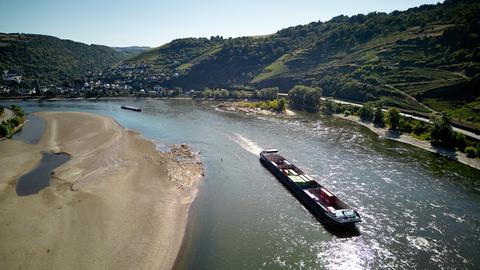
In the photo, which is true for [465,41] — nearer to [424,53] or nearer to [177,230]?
[424,53]

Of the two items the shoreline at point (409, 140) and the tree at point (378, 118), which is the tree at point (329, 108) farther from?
the tree at point (378, 118)

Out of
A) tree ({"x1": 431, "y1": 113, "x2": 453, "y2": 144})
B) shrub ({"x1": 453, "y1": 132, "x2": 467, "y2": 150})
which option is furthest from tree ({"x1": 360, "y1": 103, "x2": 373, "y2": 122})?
shrub ({"x1": 453, "y1": 132, "x2": 467, "y2": 150})

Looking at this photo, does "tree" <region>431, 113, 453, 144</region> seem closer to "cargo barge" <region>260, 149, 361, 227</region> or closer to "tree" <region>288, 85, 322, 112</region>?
"cargo barge" <region>260, 149, 361, 227</region>

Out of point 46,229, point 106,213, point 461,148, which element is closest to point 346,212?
point 106,213

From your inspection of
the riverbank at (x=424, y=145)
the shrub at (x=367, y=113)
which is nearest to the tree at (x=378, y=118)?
the riverbank at (x=424, y=145)

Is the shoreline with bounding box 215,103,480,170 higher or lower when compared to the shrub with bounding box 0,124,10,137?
lower

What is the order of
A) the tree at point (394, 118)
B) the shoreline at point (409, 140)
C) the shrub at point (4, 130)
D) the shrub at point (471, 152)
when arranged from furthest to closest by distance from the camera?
the tree at point (394, 118) < the shrub at point (4, 130) < the shrub at point (471, 152) < the shoreline at point (409, 140)

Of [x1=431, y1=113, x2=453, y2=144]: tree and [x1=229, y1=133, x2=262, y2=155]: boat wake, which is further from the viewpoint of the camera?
[x1=229, y1=133, x2=262, y2=155]: boat wake
